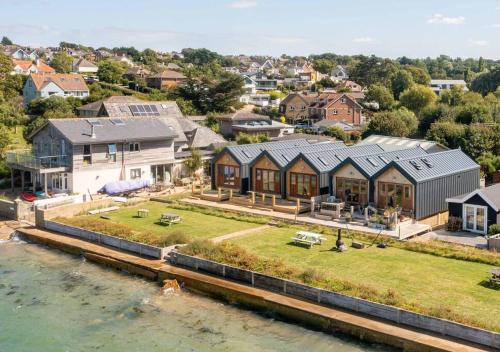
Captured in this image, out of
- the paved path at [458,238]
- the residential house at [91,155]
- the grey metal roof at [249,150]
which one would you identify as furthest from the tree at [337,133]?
the paved path at [458,238]

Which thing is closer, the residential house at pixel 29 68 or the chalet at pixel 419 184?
the chalet at pixel 419 184

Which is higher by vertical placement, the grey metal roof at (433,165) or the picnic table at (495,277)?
the grey metal roof at (433,165)

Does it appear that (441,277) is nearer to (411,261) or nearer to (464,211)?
(411,261)

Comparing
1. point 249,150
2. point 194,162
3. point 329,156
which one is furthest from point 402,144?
point 194,162

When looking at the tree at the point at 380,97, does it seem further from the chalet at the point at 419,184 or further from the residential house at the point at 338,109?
the chalet at the point at 419,184

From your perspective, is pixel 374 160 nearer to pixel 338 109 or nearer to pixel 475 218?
pixel 475 218

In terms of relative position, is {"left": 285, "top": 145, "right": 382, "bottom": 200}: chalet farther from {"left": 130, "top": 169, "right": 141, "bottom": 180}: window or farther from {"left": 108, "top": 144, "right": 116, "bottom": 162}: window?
{"left": 108, "top": 144, "right": 116, "bottom": 162}: window

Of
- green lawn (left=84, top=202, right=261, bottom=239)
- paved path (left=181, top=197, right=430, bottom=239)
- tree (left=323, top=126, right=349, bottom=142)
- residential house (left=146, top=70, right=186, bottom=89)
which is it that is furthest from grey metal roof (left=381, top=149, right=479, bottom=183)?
residential house (left=146, top=70, right=186, bottom=89)

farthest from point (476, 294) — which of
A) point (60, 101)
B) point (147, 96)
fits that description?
point (147, 96)
